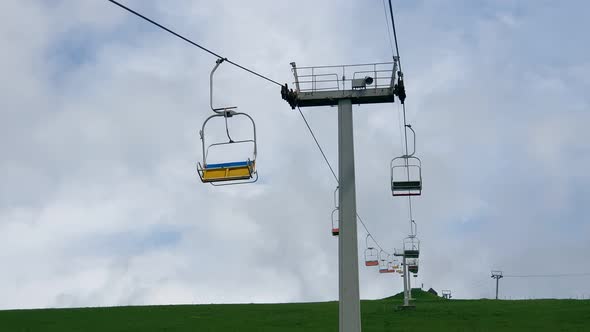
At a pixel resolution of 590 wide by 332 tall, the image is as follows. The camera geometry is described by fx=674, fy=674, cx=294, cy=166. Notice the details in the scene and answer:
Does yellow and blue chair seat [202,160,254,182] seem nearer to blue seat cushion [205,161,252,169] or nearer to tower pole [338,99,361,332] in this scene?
blue seat cushion [205,161,252,169]

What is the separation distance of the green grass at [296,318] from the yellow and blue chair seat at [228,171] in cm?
2255

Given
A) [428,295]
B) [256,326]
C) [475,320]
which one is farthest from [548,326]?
[428,295]

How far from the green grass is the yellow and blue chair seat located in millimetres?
22549

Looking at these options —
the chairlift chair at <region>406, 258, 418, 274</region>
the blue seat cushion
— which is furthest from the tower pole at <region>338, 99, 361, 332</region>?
the chairlift chair at <region>406, 258, 418, 274</region>

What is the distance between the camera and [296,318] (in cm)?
3919

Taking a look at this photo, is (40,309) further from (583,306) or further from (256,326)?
(583,306)

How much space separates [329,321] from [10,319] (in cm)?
2205

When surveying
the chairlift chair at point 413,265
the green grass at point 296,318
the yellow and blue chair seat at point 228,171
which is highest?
the chairlift chair at point 413,265

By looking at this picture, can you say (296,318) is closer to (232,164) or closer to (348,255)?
(348,255)

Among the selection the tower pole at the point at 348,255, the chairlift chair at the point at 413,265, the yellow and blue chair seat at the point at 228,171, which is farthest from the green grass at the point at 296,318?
the yellow and blue chair seat at the point at 228,171

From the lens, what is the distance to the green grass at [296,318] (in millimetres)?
34875

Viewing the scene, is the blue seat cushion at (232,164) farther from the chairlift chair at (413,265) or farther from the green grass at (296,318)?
the chairlift chair at (413,265)

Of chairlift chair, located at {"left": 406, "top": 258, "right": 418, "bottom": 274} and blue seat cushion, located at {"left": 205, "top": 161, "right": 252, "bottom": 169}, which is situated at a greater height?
chairlift chair, located at {"left": 406, "top": 258, "right": 418, "bottom": 274}

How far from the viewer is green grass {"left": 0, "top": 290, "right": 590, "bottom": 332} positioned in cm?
3488
